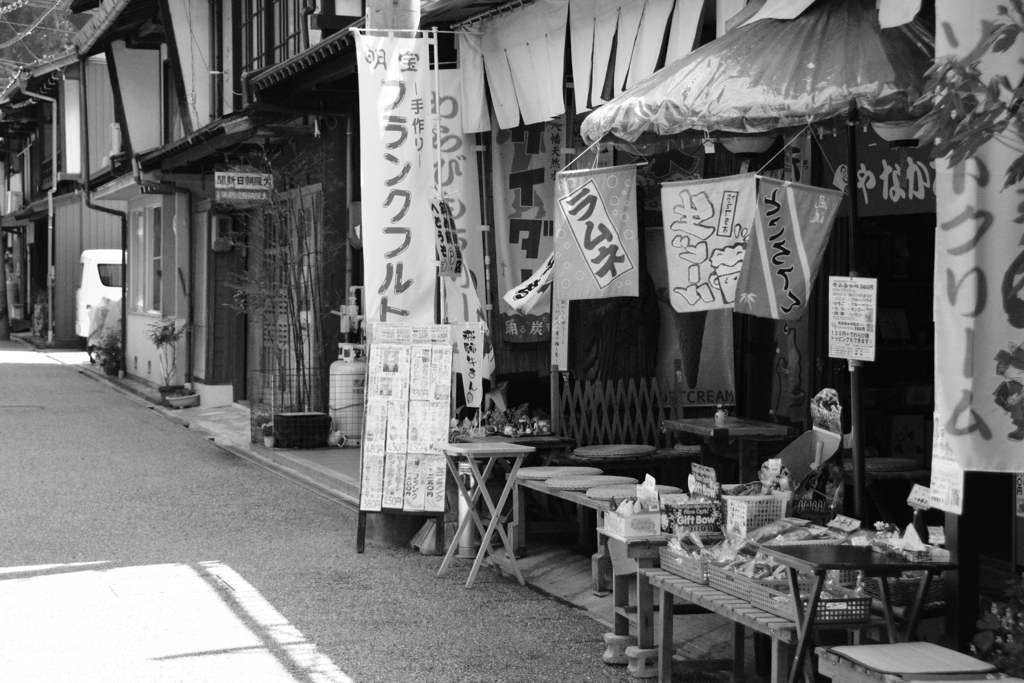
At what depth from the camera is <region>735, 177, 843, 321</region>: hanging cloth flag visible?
6238 millimetres

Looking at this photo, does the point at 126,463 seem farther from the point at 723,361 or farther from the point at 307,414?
the point at 723,361

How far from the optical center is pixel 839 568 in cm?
471

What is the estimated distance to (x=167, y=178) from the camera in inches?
852

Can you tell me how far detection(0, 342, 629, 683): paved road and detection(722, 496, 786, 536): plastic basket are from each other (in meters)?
1.02

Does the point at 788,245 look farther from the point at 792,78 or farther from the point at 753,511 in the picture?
the point at 753,511

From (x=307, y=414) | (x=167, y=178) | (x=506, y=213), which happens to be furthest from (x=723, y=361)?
(x=167, y=178)

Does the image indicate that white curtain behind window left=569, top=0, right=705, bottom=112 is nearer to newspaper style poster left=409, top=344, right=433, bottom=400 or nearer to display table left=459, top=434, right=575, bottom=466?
newspaper style poster left=409, top=344, right=433, bottom=400

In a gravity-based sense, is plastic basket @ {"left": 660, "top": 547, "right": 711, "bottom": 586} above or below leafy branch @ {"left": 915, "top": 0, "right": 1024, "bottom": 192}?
below

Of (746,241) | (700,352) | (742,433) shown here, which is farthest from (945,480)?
(700,352)

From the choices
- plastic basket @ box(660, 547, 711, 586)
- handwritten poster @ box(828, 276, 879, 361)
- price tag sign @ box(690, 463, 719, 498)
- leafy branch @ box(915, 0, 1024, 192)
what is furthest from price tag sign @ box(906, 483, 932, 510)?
leafy branch @ box(915, 0, 1024, 192)

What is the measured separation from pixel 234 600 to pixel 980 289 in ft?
16.9

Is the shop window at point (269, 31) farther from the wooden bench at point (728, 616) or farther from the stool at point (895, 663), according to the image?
the stool at point (895, 663)

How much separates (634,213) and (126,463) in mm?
8220

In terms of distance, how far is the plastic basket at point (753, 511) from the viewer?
598 centimetres
